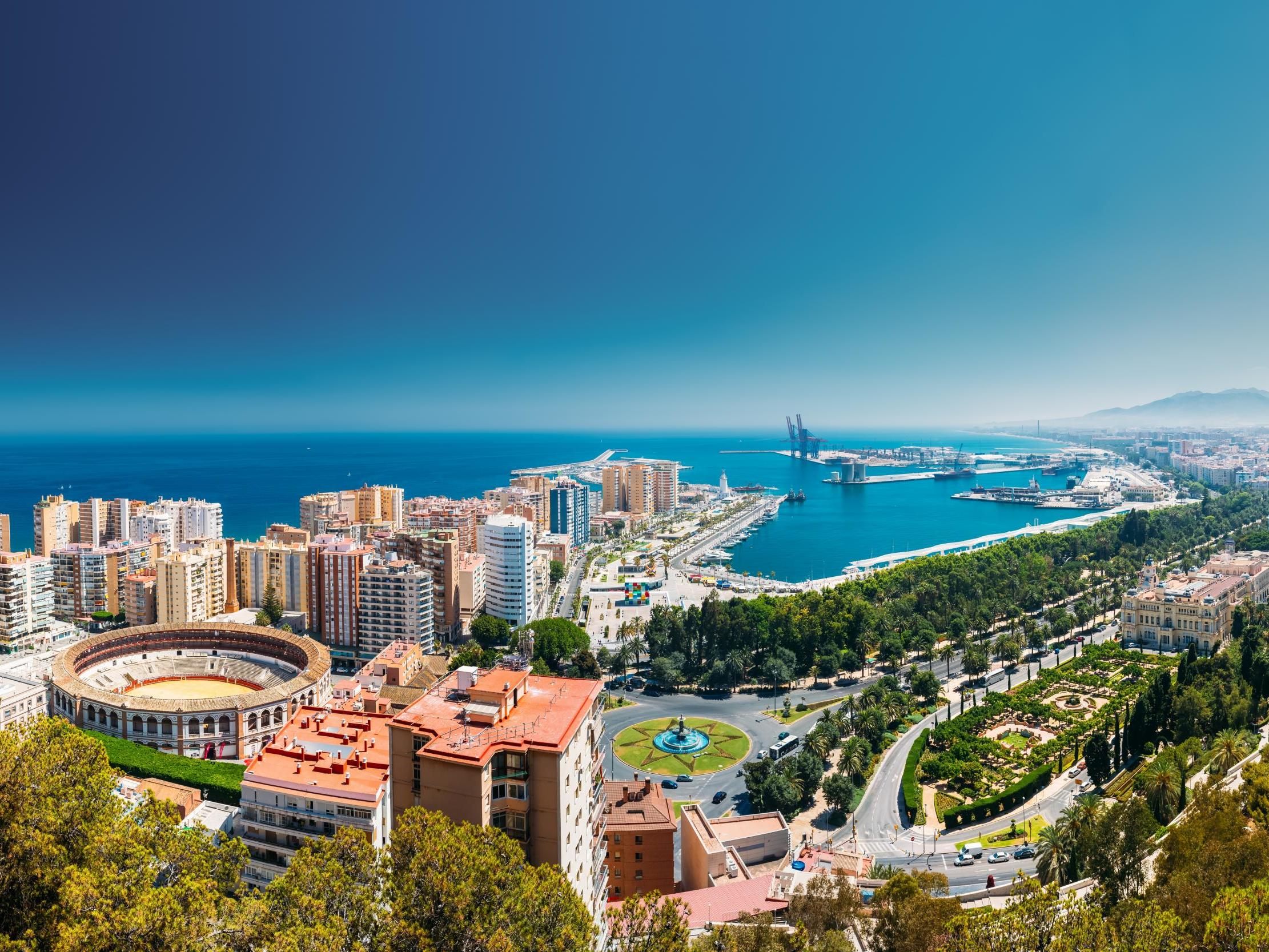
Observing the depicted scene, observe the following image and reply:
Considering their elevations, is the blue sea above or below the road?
above

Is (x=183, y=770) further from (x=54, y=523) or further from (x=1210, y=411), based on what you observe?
(x=1210, y=411)

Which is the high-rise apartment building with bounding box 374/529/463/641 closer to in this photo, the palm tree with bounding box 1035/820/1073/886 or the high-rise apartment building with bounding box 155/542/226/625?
the high-rise apartment building with bounding box 155/542/226/625

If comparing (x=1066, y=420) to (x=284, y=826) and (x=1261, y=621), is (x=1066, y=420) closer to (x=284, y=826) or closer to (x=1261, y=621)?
(x=1261, y=621)

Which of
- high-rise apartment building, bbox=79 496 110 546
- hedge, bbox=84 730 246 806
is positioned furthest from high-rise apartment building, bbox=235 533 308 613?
hedge, bbox=84 730 246 806

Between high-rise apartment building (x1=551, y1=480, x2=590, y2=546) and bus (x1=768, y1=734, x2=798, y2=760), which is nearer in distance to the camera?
bus (x1=768, y1=734, x2=798, y2=760)

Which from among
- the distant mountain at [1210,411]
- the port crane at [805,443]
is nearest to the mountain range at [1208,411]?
the distant mountain at [1210,411]

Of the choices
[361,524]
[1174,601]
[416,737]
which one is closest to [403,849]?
[416,737]

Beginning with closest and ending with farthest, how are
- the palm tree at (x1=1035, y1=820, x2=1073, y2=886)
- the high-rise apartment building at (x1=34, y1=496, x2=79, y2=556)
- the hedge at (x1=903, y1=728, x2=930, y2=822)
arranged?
1. the palm tree at (x1=1035, y1=820, x2=1073, y2=886)
2. the hedge at (x1=903, y1=728, x2=930, y2=822)
3. the high-rise apartment building at (x1=34, y1=496, x2=79, y2=556)
